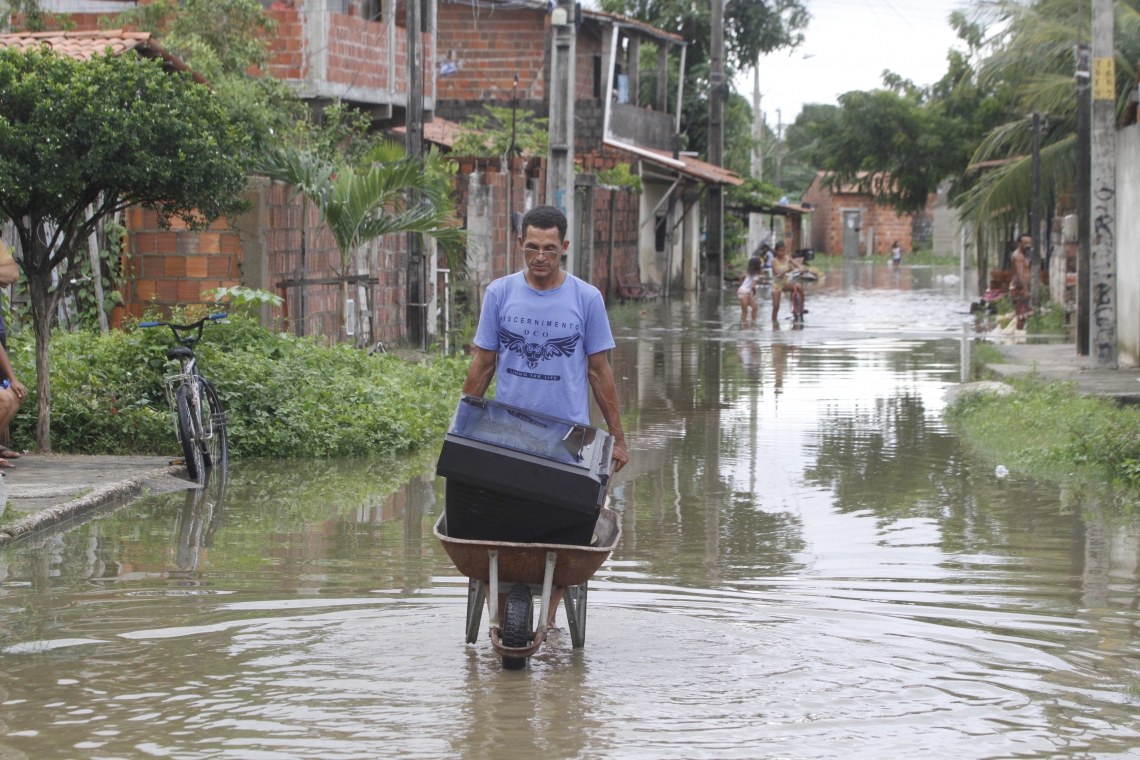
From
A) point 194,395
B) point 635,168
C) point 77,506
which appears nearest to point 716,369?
point 194,395

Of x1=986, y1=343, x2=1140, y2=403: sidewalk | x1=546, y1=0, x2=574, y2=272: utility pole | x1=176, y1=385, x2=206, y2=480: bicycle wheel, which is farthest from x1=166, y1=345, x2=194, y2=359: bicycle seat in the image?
x1=546, y1=0, x2=574, y2=272: utility pole

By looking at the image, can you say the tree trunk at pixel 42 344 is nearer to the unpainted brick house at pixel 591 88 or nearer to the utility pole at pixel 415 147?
the utility pole at pixel 415 147

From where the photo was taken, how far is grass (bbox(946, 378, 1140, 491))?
916 centimetres

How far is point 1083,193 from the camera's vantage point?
16062 millimetres

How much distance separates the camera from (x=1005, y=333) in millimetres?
20750

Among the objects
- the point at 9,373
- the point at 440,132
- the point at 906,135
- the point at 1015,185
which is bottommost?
the point at 9,373

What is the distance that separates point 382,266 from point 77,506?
9666mm

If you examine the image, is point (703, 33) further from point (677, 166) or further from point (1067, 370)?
point (1067, 370)

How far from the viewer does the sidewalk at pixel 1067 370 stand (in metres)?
12.8

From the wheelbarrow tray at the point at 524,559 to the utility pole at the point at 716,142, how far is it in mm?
31244

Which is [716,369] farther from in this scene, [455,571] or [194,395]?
[455,571]

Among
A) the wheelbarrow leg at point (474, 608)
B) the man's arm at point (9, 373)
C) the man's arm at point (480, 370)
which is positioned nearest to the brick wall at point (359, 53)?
the man's arm at point (9, 373)

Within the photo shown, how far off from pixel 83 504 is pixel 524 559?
13.4 ft

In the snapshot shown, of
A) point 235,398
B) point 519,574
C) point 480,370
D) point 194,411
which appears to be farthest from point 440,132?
point 519,574
